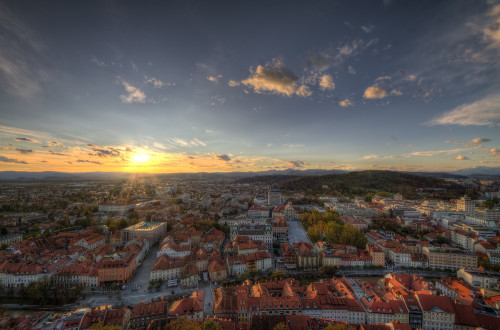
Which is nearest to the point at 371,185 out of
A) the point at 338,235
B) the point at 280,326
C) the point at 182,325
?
the point at 338,235

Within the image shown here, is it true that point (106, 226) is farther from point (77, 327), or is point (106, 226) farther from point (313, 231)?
point (313, 231)

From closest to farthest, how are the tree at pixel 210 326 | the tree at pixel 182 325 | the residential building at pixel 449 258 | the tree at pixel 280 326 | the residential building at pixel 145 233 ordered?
the tree at pixel 182 325
the tree at pixel 210 326
the tree at pixel 280 326
the residential building at pixel 449 258
the residential building at pixel 145 233

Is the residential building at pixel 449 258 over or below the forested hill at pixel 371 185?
below

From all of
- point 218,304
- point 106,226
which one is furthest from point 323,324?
point 106,226

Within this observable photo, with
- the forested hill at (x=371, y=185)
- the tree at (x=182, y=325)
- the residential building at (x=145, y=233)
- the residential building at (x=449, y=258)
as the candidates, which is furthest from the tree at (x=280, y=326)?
the forested hill at (x=371, y=185)

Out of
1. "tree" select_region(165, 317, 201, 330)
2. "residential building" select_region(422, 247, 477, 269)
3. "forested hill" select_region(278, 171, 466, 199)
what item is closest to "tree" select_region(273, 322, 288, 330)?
"tree" select_region(165, 317, 201, 330)

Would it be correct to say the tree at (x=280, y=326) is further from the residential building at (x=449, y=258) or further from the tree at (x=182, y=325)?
the residential building at (x=449, y=258)

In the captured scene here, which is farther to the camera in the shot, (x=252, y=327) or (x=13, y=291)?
(x=13, y=291)

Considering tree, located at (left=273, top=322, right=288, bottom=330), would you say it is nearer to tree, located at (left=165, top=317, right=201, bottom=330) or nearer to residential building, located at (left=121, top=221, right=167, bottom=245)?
tree, located at (left=165, top=317, right=201, bottom=330)
